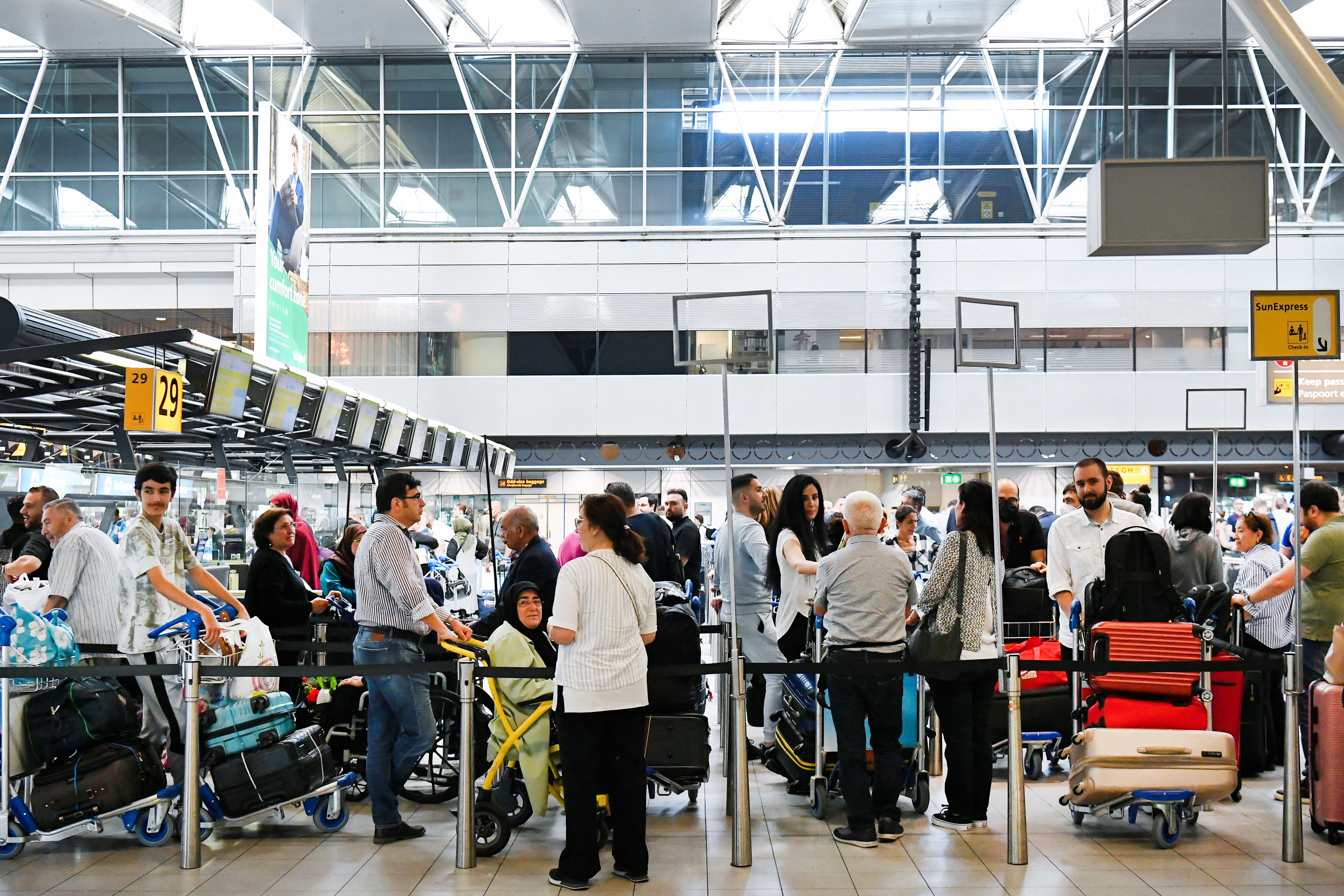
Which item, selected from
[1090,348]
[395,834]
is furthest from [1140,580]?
[1090,348]

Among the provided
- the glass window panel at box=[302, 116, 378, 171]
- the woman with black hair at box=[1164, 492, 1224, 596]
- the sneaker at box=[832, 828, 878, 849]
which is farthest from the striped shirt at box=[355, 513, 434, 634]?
the glass window panel at box=[302, 116, 378, 171]

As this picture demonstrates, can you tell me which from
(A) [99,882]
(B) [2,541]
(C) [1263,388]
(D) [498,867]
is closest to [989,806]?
(D) [498,867]

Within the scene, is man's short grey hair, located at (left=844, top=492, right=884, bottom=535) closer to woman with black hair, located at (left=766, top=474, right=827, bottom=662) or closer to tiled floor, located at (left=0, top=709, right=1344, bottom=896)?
woman with black hair, located at (left=766, top=474, right=827, bottom=662)

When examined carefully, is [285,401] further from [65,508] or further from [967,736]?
[967,736]

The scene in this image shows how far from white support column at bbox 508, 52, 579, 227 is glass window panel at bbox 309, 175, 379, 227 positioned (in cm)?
270

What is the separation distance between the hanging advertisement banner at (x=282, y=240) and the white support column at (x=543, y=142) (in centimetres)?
787

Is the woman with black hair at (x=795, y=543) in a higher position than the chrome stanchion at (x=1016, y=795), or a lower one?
higher

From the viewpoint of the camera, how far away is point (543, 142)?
23641 millimetres

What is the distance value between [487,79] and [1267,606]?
20.0 metres

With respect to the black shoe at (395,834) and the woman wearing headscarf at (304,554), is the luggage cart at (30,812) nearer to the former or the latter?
the black shoe at (395,834)

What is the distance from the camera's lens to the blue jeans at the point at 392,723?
568cm

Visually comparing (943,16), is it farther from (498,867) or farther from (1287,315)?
(498,867)

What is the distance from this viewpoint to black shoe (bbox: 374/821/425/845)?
5.77 m

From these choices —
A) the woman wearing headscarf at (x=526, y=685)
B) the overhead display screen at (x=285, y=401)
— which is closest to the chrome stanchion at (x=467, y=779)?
the woman wearing headscarf at (x=526, y=685)
